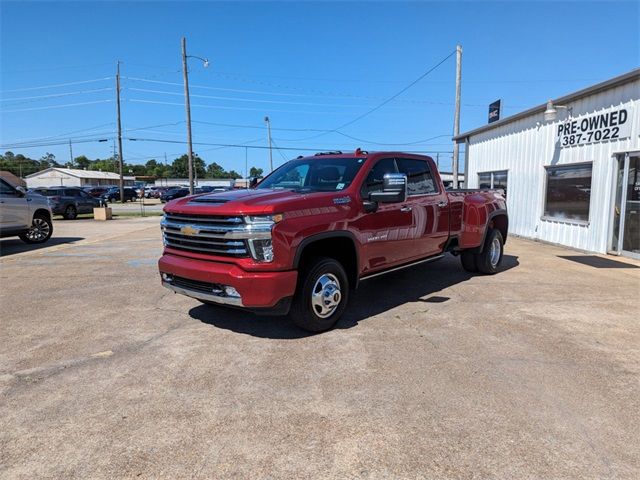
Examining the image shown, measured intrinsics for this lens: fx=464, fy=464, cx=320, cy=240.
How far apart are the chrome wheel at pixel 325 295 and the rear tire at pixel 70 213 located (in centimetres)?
2377

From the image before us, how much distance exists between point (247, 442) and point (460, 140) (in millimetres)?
18648

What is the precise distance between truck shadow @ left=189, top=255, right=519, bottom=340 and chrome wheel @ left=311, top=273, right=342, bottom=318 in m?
0.32

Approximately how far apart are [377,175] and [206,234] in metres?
2.26

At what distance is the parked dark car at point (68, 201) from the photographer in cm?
2405

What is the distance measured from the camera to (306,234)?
4.57 meters

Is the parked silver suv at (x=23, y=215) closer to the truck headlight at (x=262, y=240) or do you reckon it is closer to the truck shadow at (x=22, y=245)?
the truck shadow at (x=22, y=245)

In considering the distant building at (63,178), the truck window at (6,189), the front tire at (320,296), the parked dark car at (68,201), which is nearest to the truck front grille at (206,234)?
the front tire at (320,296)

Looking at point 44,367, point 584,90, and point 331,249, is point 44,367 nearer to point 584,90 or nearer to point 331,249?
point 331,249

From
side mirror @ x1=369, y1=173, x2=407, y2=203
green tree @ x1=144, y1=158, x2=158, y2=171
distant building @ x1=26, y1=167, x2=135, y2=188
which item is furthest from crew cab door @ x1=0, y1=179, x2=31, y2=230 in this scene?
green tree @ x1=144, y1=158, x2=158, y2=171

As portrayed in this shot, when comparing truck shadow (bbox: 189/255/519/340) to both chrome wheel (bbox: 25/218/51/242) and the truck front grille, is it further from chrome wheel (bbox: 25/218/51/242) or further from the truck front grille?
chrome wheel (bbox: 25/218/51/242)

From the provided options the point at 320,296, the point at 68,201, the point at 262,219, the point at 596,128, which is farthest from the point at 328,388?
the point at 68,201

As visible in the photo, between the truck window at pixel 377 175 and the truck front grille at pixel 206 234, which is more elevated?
the truck window at pixel 377 175

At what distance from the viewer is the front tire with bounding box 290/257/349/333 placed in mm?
4688

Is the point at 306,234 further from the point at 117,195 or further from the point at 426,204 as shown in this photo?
the point at 117,195
